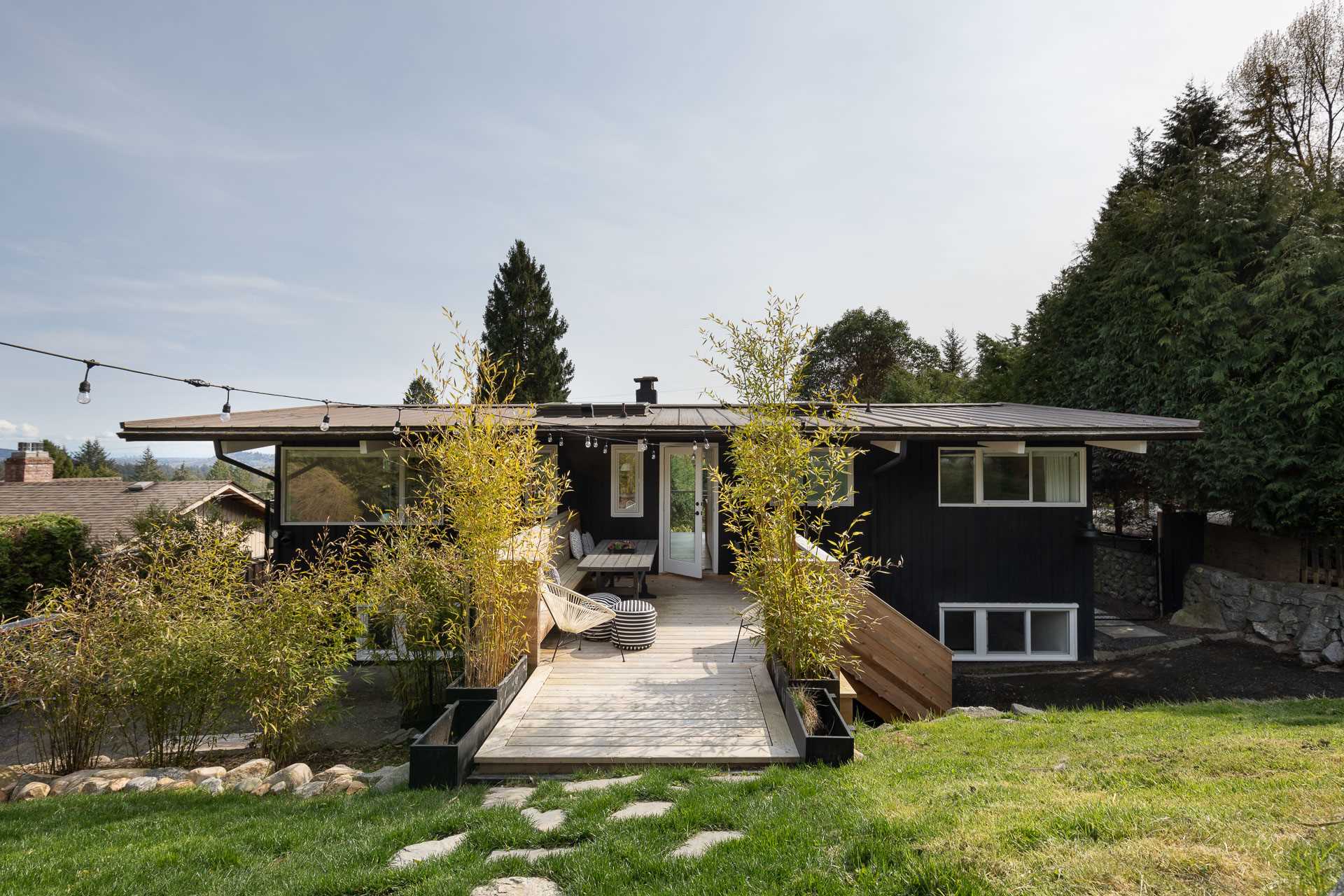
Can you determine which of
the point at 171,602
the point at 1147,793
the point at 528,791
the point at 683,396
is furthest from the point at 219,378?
the point at 1147,793

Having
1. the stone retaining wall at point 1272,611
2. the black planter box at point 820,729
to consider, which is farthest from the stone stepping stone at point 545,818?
the stone retaining wall at point 1272,611

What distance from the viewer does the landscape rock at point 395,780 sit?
12.0ft

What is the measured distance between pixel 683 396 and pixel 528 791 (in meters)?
9.94

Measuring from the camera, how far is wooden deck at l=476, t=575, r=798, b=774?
3.85 meters

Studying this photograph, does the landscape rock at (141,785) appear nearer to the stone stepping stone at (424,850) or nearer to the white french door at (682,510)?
the stone stepping stone at (424,850)

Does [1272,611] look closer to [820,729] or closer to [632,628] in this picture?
[820,729]

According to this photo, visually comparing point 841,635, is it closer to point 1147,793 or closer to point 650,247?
point 1147,793

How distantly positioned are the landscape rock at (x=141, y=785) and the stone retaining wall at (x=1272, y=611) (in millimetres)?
13709

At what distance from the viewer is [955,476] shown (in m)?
8.37

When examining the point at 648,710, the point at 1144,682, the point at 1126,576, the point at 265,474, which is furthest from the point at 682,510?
the point at 1126,576

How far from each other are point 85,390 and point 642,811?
5.35m

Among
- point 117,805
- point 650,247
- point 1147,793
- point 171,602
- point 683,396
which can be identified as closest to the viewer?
point 1147,793

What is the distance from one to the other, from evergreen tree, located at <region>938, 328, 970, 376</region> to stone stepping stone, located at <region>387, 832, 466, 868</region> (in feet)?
106

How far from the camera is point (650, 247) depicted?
10719 mm
